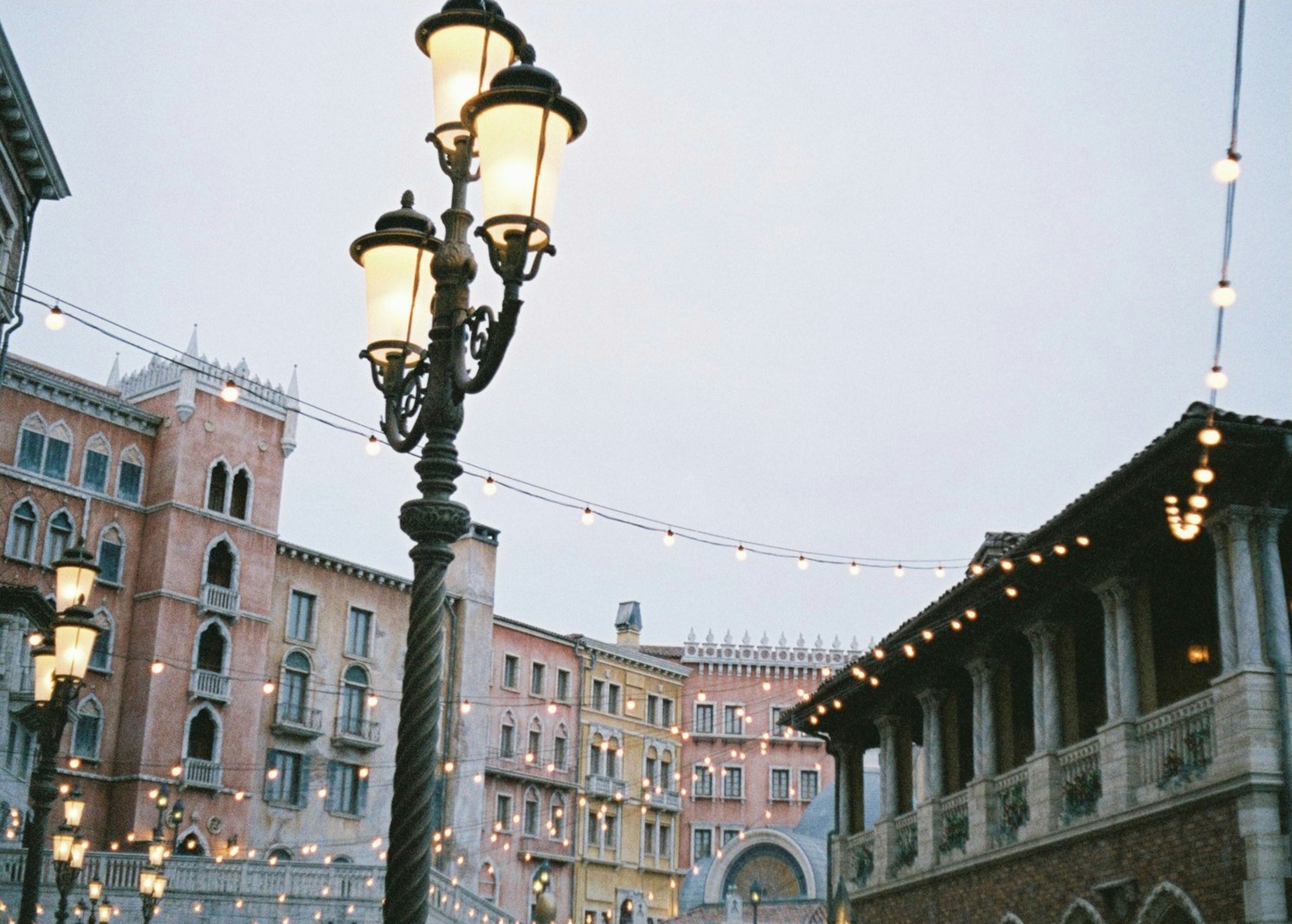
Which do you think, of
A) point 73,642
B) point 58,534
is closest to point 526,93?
point 73,642

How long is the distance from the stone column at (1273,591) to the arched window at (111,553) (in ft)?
104

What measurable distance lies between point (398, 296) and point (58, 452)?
33816 millimetres

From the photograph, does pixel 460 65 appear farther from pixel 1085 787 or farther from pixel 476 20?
pixel 1085 787

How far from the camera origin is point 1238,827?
13.0 metres

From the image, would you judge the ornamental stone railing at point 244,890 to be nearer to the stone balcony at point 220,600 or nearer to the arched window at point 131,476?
the stone balcony at point 220,600

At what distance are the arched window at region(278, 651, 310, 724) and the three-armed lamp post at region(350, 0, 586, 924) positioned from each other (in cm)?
3686

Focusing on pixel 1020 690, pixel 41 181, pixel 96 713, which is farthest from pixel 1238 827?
pixel 96 713

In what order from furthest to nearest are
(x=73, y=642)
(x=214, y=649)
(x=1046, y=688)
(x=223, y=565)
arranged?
(x=223, y=565)
(x=214, y=649)
(x=1046, y=688)
(x=73, y=642)

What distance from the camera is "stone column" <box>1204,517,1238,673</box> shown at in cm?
1355

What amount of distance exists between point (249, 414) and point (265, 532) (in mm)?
3443

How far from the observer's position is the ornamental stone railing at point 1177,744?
13.9 meters

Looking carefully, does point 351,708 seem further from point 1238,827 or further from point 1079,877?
point 1238,827

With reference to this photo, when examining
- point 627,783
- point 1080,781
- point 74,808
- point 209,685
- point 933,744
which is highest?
point 209,685

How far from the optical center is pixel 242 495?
41.8 metres
